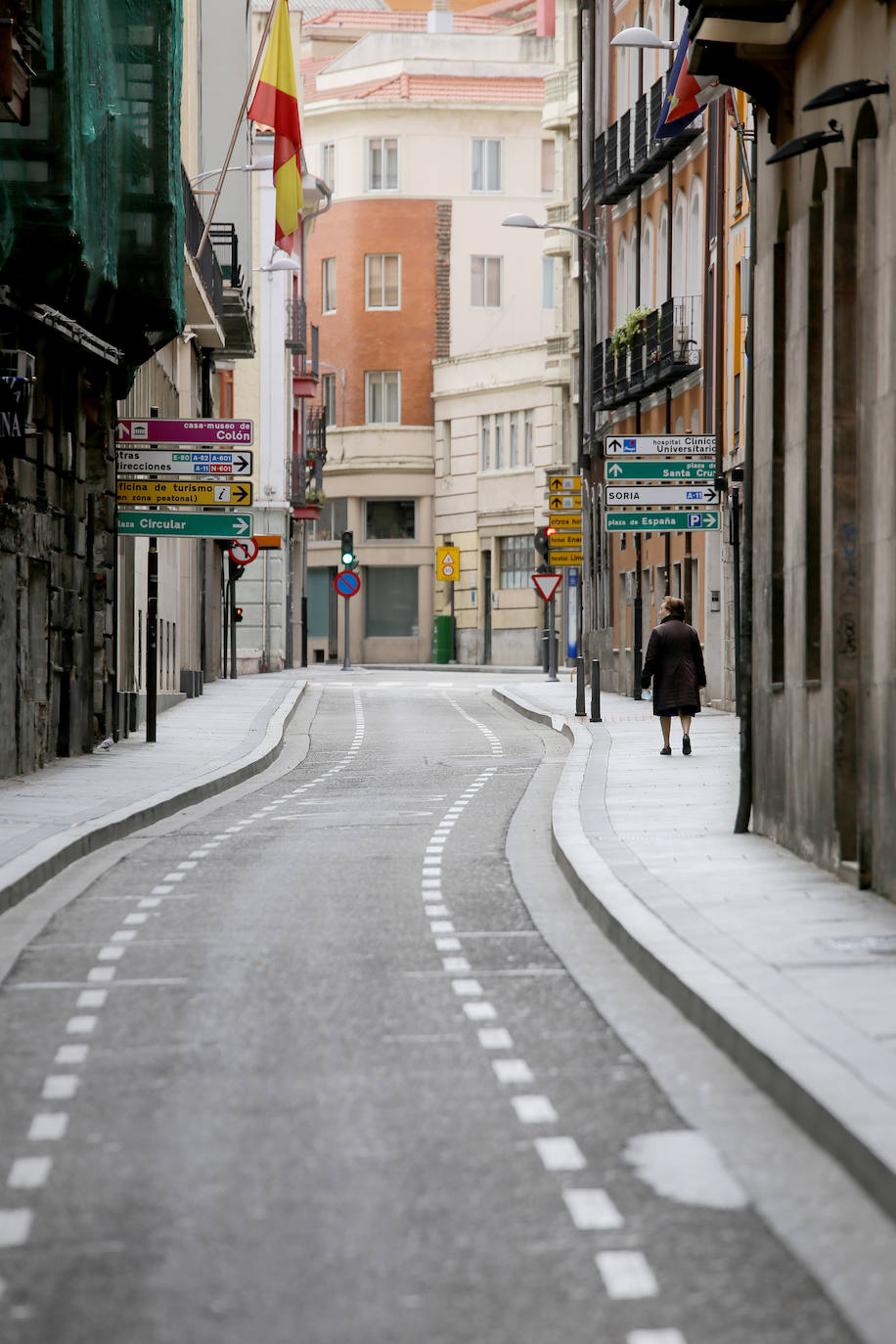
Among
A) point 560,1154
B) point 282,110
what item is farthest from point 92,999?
point 282,110

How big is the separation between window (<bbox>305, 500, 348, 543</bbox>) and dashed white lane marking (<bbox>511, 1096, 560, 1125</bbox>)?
7615 cm

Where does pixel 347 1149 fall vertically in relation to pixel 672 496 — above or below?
below

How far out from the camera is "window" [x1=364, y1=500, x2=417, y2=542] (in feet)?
273

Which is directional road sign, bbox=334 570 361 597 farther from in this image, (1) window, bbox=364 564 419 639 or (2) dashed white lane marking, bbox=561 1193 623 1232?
(2) dashed white lane marking, bbox=561 1193 623 1232

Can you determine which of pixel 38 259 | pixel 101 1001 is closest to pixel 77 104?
pixel 38 259

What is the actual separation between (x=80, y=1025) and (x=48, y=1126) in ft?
6.47

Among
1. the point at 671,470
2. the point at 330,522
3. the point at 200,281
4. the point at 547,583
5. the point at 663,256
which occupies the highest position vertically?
the point at 663,256

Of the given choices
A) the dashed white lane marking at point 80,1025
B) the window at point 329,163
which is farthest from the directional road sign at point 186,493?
the window at point 329,163

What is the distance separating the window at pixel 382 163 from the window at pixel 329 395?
276 inches

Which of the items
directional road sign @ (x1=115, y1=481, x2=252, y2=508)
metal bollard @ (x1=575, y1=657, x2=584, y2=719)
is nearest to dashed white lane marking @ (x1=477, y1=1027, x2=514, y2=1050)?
directional road sign @ (x1=115, y1=481, x2=252, y2=508)

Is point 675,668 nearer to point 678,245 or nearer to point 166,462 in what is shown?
point 166,462

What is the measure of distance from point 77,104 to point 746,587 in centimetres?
918

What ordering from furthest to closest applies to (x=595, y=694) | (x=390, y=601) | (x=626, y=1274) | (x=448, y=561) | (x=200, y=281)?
(x=390, y=601) → (x=448, y=561) → (x=200, y=281) → (x=595, y=694) → (x=626, y=1274)

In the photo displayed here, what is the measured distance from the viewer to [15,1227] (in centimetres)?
598
